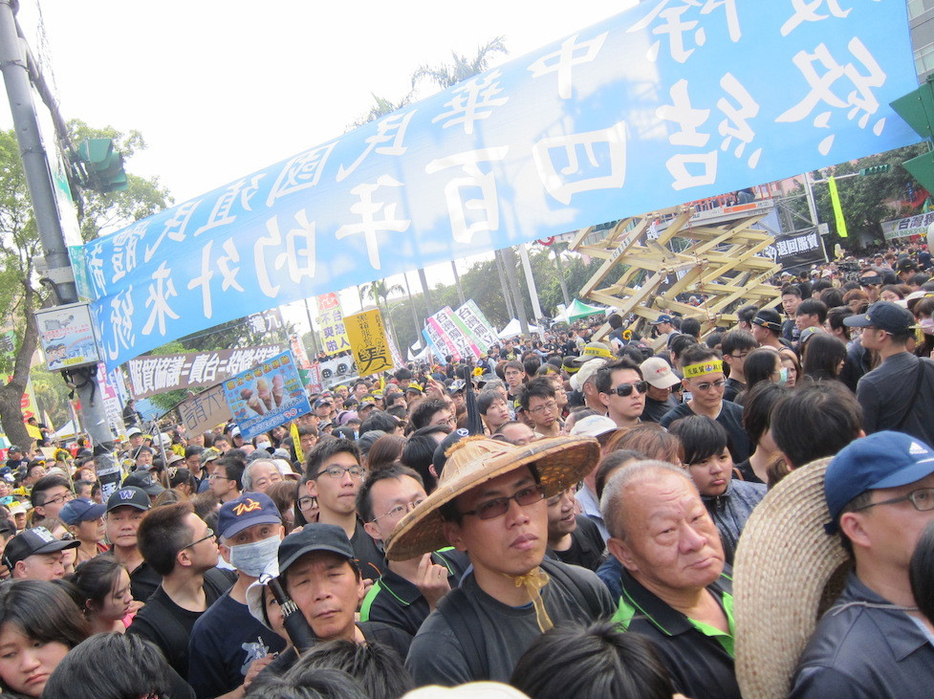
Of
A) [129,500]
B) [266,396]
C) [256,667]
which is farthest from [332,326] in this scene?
[256,667]

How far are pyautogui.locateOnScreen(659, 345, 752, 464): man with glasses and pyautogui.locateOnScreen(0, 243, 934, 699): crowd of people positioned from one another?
17 millimetres

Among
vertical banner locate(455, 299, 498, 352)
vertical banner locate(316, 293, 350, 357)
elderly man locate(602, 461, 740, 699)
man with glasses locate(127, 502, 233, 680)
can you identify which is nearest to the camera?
elderly man locate(602, 461, 740, 699)

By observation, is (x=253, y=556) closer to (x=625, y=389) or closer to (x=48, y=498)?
(x=625, y=389)

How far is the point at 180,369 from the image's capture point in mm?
10961

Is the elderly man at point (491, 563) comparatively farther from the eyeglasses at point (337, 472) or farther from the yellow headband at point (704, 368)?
the yellow headband at point (704, 368)

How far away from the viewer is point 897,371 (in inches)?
165

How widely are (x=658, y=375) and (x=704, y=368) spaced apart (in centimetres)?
78

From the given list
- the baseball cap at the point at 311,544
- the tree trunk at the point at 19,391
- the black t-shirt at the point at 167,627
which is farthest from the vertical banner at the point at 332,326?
the baseball cap at the point at 311,544

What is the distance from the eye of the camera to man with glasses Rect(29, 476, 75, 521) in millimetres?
6418

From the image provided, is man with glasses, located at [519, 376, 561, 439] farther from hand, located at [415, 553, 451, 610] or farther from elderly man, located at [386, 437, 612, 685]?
elderly man, located at [386, 437, 612, 685]

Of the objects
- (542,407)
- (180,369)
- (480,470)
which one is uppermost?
(180,369)

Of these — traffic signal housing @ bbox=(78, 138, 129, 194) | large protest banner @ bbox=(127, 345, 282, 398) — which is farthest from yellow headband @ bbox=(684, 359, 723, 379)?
large protest banner @ bbox=(127, 345, 282, 398)

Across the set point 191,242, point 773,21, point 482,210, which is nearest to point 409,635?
point 482,210

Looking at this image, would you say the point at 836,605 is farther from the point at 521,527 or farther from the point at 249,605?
the point at 249,605
